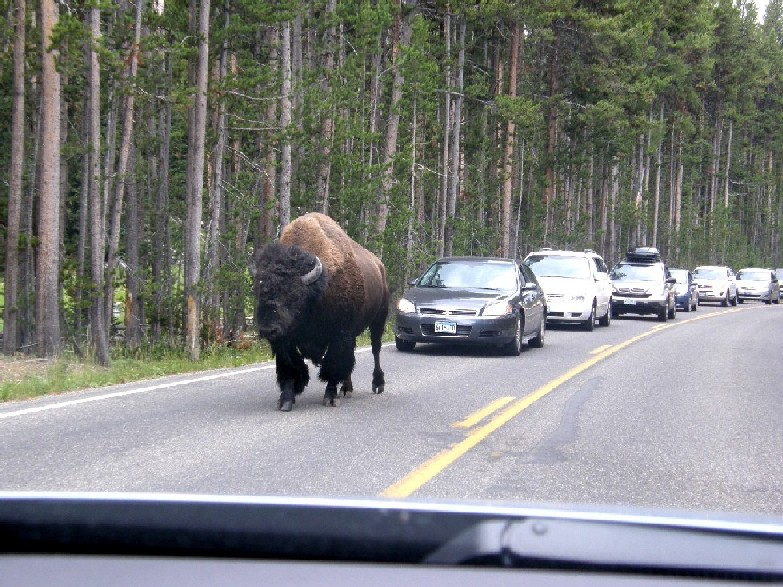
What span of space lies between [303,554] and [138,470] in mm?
6081

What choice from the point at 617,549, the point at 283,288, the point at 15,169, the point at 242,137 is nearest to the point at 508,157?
the point at 242,137

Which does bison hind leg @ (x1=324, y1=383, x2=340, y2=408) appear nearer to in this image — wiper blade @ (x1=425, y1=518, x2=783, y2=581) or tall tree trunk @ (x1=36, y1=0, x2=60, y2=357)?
tall tree trunk @ (x1=36, y1=0, x2=60, y2=357)

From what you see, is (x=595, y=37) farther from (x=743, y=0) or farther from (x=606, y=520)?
(x=743, y=0)

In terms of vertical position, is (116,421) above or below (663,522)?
below

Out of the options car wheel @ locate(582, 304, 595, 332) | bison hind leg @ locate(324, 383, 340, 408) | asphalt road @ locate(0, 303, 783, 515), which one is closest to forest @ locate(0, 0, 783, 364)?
asphalt road @ locate(0, 303, 783, 515)

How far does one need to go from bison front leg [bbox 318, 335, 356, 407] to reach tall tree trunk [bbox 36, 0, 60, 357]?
27.2ft

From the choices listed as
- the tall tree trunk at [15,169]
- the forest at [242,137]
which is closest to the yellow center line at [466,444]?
the forest at [242,137]

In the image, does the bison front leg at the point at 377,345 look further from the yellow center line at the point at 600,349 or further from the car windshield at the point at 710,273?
the car windshield at the point at 710,273

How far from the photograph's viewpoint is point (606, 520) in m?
2.01

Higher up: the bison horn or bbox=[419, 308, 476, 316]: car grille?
the bison horn

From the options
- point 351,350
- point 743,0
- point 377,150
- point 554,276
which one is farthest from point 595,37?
point 743,0

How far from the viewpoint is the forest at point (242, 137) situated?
65.3 feet

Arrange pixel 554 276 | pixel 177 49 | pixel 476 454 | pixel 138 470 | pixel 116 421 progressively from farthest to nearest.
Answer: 1. pixel 554 276
2. pixel 177 49
3. pixel 116 421
4. pixel 476 454
5. pixel 138 470

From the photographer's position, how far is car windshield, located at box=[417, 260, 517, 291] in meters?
19.7
